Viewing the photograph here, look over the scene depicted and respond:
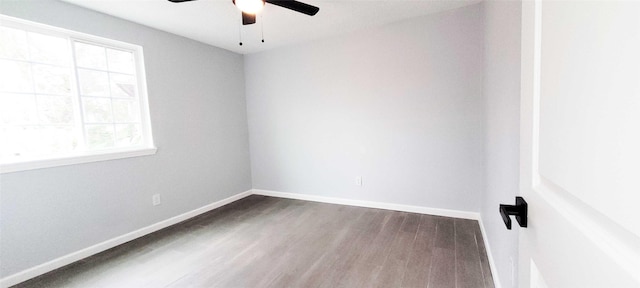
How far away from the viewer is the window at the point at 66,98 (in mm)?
2041

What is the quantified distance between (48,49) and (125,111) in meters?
0.77

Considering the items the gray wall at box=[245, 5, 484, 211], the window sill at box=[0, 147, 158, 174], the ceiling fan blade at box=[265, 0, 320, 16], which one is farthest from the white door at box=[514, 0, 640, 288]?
the window sill at box=[0, 147, 158, 174]

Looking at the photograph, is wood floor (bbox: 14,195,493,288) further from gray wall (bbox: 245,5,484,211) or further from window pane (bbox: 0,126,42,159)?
window pane (bbox: 0,126,42,159)

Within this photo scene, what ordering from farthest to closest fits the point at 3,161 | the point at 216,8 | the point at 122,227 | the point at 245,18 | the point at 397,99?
the point at 397,99
the point at 122,227
the point at 216,8
the point at 245,18
the point at 3,161

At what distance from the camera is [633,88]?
286mm

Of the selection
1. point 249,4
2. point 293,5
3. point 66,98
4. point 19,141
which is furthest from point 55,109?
→ point 293,5

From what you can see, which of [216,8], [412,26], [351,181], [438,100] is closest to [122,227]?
[216,8]

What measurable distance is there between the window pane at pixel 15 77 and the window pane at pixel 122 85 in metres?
0.61

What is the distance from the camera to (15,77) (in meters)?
2.06

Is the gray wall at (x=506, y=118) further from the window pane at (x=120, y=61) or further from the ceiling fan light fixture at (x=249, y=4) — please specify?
the window pane at (x=120, y=61)

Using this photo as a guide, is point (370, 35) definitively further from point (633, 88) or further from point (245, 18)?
point (633, 88)

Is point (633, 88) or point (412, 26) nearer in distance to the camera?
point (633, 88)

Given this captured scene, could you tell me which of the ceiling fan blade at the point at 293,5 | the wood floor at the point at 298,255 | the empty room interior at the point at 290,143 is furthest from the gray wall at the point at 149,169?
the ceiling fan blade at the point at 293,5

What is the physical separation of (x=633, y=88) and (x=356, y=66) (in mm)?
3231
